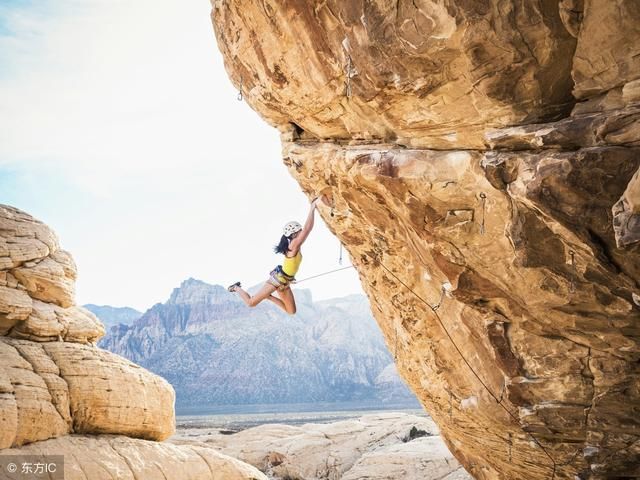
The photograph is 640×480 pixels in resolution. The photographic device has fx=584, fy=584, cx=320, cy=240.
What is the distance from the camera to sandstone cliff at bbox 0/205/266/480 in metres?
14.2

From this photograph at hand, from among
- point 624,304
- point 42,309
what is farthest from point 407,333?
point 42,309

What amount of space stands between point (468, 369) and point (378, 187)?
14.6ft

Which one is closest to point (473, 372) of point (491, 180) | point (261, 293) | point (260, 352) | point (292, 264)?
point (292, 264)

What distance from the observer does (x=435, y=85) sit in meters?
7.91

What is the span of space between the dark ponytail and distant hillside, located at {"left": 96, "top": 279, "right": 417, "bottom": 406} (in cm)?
10756

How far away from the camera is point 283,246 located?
41.2 feet

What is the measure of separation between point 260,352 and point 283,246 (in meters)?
127

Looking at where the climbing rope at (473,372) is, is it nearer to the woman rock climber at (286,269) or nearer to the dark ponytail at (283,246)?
the woman rock climber at (286,269)

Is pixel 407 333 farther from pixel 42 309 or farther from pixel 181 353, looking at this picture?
pixel 181 353

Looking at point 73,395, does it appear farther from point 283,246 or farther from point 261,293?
point 283,246

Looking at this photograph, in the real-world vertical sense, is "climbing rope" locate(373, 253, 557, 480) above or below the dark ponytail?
below

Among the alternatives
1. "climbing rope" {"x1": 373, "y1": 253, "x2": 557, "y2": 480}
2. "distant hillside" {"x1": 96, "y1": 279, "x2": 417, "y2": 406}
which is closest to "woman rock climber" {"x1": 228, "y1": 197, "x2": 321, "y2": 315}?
"climbing rope" {"x1": 373, "y1": 253, "x2": 557, "y2": 480}

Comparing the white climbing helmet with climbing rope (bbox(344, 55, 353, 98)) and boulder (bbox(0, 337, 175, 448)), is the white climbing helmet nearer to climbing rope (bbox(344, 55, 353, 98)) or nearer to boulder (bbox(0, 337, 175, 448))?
climbing rope (bbox(344, 55, 353, 98))

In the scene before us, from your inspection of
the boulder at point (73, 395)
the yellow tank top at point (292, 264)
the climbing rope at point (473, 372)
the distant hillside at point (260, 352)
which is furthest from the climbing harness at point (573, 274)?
the distant hillside at point (260, 352)
